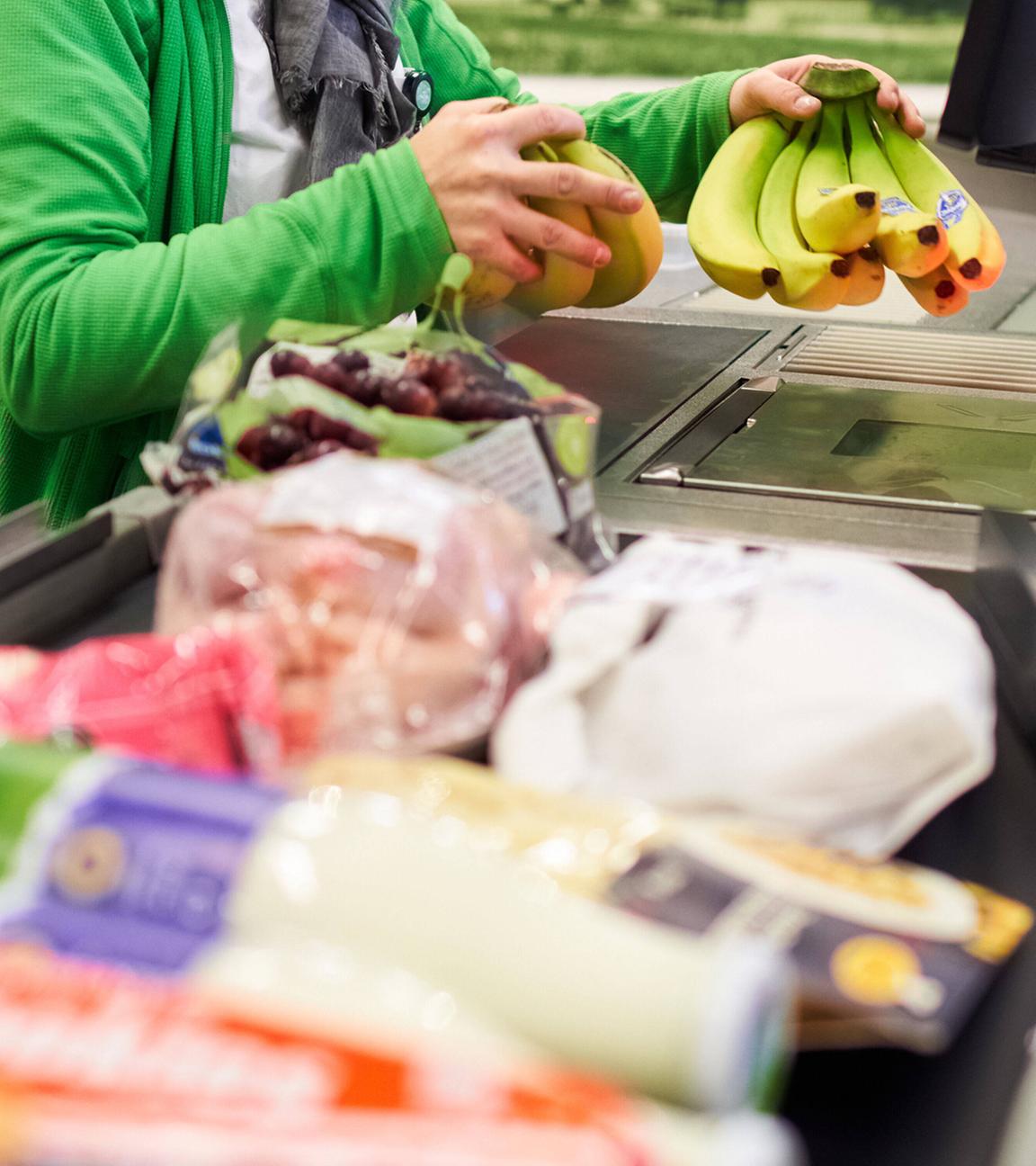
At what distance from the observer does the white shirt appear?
4.66ft

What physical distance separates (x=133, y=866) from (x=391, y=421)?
452 mm

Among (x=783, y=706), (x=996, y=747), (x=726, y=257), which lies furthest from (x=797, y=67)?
(x=783, y=706)

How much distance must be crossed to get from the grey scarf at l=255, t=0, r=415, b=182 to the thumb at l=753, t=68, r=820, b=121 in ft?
1.60

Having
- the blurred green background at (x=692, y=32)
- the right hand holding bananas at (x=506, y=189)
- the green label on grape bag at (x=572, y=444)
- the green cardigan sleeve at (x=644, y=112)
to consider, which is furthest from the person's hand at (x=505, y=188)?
the blurred green background at (x=692, y=32)

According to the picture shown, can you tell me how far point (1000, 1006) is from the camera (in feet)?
1.67

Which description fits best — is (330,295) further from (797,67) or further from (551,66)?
(551,66)

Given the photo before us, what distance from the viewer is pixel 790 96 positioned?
153 cm

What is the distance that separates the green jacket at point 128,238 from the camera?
113 cm

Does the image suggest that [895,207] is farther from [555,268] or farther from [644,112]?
[644,112]

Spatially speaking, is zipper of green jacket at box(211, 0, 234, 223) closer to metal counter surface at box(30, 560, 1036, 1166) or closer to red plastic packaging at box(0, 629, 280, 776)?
red plastic packaging at box(0, 629, 280, 776)

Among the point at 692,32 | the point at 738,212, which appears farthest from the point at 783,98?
the point at 692,32

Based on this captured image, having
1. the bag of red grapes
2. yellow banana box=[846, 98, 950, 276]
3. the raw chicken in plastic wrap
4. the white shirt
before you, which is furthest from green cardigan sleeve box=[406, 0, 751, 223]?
the raw chicken in plastic wrap

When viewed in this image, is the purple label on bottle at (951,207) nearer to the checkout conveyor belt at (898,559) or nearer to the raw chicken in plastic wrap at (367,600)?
the checkout conveyor belt at (898,559)

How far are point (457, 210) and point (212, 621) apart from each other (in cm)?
64
